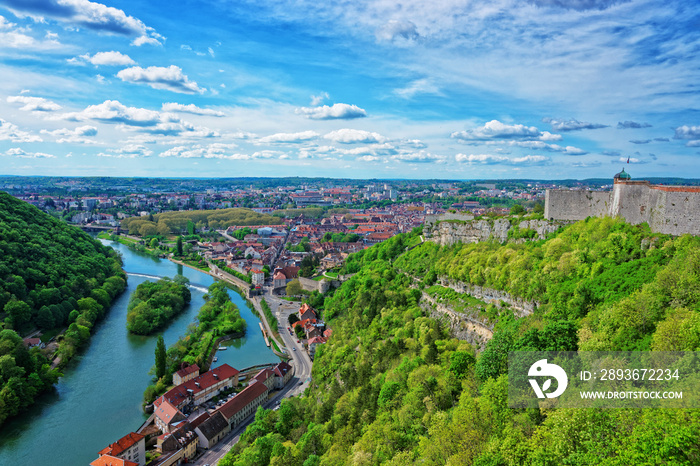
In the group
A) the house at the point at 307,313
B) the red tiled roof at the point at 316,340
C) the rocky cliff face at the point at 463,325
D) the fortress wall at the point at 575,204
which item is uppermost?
the fortress wall at the point at 575,204

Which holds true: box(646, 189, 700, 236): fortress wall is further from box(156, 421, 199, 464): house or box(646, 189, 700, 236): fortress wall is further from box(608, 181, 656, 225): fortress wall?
box(156, 421, 199, 464): house

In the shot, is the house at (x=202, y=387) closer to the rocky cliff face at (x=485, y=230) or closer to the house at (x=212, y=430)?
the house at (x=212, y=430)

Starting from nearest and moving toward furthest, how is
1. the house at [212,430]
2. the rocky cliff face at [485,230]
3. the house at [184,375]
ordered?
the rocky cliff face at [485,230] → the house at [212,430] → the house at [184,375]

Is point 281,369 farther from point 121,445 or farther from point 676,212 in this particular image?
point 676,212

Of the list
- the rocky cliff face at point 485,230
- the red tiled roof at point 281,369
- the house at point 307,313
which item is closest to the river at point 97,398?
the red tiled roof at point 281,369

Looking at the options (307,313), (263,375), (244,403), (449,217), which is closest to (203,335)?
(307,313)
